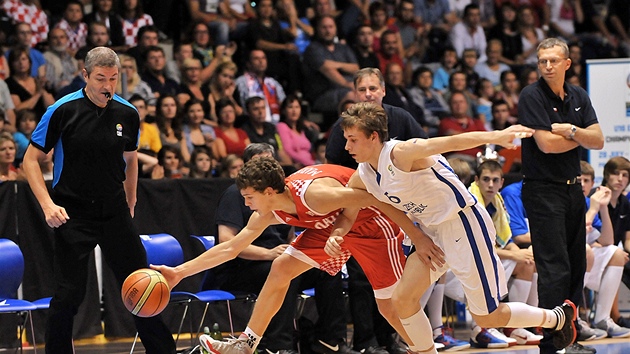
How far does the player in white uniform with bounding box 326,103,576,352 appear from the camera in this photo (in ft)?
18.9

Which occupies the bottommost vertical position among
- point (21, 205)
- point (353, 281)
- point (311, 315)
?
point (311, 315)

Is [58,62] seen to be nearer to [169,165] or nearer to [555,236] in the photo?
[169,165]

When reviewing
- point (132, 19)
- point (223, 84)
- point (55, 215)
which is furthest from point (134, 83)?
point (55, 215)

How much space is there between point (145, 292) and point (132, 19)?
6.33 meters

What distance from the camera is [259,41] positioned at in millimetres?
12297

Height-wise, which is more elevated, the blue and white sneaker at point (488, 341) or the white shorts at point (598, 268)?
the white shorts at point (598, 268)

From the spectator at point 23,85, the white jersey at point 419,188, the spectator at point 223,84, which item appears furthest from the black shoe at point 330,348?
the spectator at point 23,85

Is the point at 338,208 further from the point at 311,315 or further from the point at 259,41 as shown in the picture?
the point at 259,41

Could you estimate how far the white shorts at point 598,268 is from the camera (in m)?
9.54

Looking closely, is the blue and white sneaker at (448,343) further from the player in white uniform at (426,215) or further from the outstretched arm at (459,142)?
the outstretched arm at (459,142)

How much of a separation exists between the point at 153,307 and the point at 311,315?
13.5 ft

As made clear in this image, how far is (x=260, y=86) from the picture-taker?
11.8m

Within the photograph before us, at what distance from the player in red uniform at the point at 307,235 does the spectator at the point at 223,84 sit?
16.5ft

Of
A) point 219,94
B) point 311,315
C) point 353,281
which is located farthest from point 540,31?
point 353,281
